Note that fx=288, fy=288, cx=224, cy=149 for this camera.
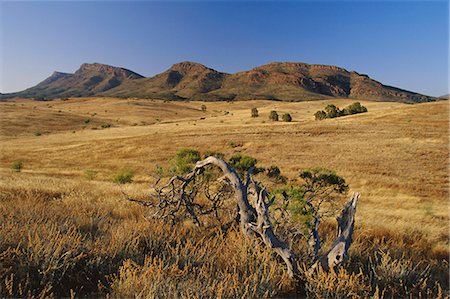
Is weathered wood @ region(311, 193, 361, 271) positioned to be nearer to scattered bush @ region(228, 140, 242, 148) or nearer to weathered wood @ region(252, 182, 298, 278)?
weathered wood @ region(252, 182, 298, 278)

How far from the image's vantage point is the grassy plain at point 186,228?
3.36 metres

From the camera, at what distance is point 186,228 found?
522 centimetres

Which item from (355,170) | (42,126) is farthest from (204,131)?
(42,126)

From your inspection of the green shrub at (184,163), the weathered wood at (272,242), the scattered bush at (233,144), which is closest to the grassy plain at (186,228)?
the weathered wood at (272,242)

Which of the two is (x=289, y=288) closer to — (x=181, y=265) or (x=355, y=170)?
(x=181, y=265)

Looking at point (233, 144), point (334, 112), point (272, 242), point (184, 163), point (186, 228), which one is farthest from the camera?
point (334, 112)

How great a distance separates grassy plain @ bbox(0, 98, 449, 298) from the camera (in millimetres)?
3359

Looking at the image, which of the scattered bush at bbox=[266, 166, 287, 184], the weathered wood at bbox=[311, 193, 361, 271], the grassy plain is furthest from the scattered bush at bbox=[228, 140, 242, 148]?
the weathered wood at bbox=[311, 193, 361, 271]

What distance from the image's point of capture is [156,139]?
3772 centimetres

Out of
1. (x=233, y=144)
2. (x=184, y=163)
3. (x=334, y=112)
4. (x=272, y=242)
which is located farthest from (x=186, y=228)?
(x=334, y=112)

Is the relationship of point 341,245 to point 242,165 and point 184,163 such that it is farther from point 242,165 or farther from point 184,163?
point 242,165

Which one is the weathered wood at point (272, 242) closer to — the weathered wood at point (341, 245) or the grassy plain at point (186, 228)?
the grassy plain at point (186, 228)

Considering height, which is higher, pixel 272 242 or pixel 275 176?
pixel 272 242

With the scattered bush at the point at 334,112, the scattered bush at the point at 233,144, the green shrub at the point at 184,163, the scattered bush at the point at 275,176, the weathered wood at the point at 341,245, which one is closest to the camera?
the weathered wood at the point at 341,245
